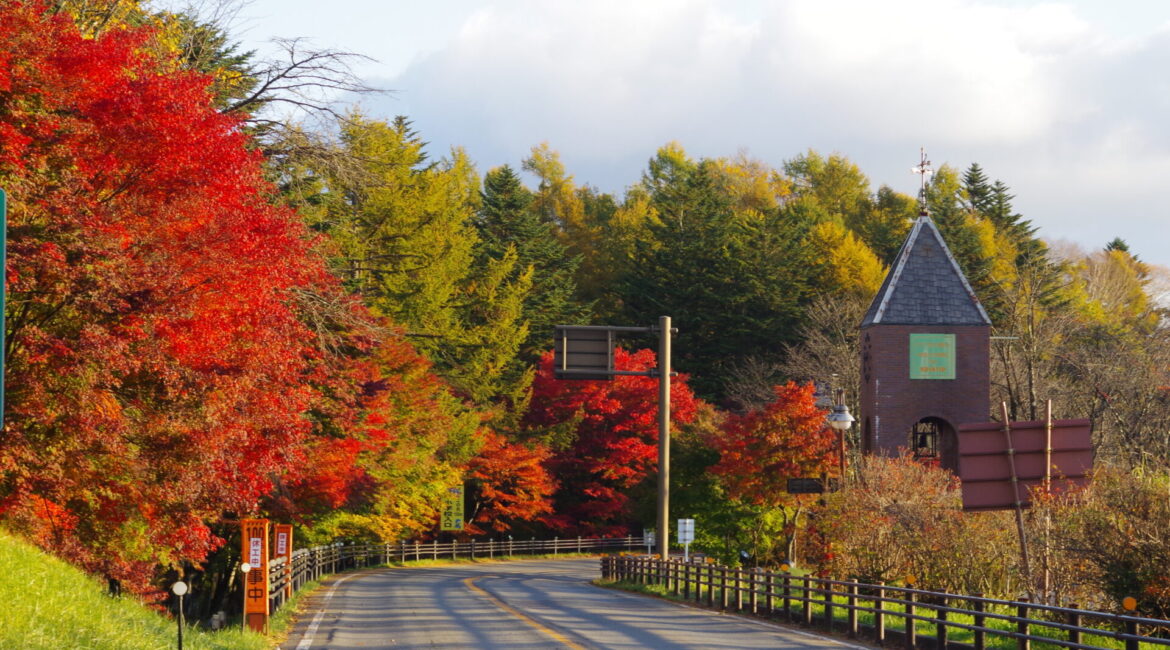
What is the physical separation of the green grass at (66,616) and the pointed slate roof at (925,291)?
107 feet

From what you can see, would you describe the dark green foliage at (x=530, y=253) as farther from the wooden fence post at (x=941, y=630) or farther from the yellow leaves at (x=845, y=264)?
the wooden fence post at (x=941, y=630)

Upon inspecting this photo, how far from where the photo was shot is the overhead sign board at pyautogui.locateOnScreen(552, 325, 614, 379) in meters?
28.5

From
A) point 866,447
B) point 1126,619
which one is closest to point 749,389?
point 866,447

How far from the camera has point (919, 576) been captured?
69.6 feet

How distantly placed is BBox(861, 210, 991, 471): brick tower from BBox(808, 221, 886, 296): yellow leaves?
23507mm

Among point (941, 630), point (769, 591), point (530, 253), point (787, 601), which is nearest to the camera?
point (941, 630)

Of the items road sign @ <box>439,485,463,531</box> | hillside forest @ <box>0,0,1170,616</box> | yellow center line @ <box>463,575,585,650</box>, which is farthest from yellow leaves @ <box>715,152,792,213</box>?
yellow center line @ <box>463,575,585,650</box>

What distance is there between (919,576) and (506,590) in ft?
42.3

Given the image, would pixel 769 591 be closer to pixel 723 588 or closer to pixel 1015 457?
pixel 723 588

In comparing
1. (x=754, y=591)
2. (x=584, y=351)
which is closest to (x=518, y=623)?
(x=754, y=591)

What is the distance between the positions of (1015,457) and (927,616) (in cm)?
247

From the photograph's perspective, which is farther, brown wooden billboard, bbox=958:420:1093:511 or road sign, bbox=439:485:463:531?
road sign, bbox=439:485:463:531

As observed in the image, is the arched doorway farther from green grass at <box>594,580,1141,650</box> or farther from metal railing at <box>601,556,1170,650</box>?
green grass at <box>594,580,1141,650</box>

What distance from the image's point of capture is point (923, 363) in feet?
144
